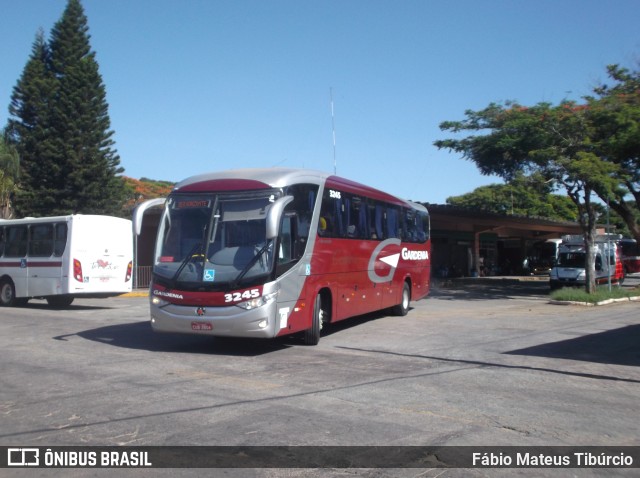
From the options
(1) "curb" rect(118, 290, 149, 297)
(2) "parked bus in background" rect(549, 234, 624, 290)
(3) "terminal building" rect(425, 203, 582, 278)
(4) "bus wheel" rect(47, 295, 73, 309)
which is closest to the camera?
(4) "bus wheel" rect(47, 295, 73, 309)

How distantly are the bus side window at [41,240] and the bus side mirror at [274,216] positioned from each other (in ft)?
36.1

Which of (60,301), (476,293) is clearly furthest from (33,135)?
(476,293)

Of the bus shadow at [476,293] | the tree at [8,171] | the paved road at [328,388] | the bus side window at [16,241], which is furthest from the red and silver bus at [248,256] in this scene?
the tree at [8,171]

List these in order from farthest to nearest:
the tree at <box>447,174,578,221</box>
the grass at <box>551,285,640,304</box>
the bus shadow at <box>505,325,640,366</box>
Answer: the tree at <box>447,174,578,221</box>
the grass at <box>551,285,640,304</box>
the bus shadow at <box>505,325,640,366</box>

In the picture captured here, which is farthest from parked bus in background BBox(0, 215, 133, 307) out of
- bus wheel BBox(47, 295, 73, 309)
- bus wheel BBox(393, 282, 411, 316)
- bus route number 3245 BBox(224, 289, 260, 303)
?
bus route number 3245 BBox(224, 289, 260, 303)

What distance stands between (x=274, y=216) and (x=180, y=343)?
4009 mm

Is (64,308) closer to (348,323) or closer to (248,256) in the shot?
(348,323)

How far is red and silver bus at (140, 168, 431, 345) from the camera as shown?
1075 centimetres

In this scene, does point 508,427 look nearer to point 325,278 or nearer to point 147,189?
point 325,278

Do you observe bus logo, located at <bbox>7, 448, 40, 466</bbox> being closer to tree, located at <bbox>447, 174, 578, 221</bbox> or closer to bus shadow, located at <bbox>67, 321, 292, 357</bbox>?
bus shadow, located at <bbox>67, 321, 292, 357</bbox>

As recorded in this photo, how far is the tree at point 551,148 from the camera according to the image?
72.8 feet

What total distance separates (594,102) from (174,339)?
1831 centimetres

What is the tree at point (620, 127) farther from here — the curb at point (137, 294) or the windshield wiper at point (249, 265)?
the curb at point (137, 294)

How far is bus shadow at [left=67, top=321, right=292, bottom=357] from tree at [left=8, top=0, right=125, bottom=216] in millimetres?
26403
